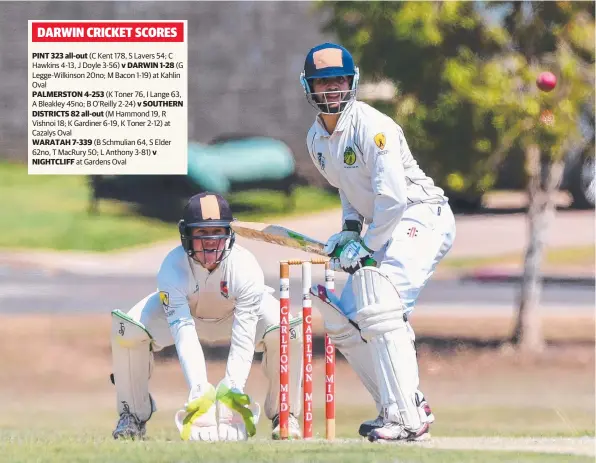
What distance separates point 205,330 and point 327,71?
170 cm

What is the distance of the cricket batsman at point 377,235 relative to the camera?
21.5 ft

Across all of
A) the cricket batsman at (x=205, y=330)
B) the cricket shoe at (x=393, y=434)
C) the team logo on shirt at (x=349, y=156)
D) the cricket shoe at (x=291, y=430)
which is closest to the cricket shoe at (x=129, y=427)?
the cricket batsman at (x=205, y=330)

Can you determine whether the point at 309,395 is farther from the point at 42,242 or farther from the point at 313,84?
the point at 42,242

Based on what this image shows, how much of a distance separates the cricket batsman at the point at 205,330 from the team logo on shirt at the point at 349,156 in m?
0.86

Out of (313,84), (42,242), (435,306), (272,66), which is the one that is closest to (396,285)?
(313,84)

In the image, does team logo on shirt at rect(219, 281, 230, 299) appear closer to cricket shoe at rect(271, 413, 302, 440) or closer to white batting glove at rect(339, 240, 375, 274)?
cricket shoe at rect(271, 413, 302, 440)

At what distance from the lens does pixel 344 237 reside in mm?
6832

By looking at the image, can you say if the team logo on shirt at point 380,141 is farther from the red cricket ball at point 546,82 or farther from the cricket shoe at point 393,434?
the red cricket ball at point 546,82

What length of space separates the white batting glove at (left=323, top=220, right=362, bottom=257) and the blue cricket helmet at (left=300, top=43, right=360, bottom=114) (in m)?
0.55

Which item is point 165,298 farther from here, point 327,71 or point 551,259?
point 551,259

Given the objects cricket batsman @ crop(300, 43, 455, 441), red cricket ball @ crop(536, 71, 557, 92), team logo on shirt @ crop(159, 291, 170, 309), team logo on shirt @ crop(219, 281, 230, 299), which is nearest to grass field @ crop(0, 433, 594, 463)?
cricket batsman @ crop(300, 43, 455, 441)

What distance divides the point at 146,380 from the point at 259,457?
5.93 feet

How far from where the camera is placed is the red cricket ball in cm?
1346

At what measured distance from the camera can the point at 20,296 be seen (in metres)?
21.4
